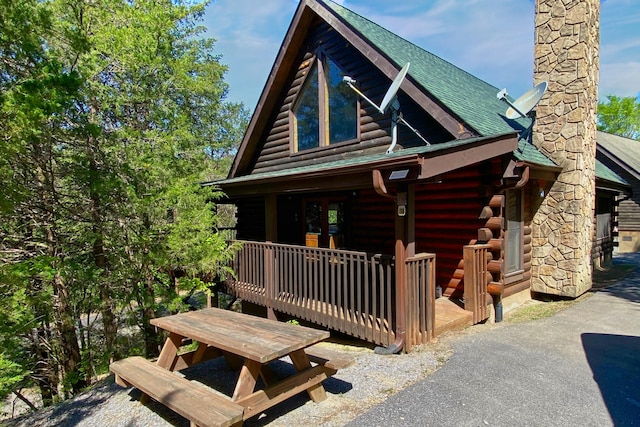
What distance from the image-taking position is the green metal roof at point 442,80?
21.2ft

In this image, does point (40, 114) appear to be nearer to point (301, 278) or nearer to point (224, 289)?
point (301, 278)

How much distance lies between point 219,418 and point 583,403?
3350 mm

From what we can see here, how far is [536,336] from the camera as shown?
545cm

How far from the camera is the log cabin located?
4.96 m

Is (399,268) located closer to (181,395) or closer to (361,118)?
(181,395)

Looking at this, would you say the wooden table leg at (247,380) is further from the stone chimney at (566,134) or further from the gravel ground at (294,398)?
the stone chimney at (566,134)

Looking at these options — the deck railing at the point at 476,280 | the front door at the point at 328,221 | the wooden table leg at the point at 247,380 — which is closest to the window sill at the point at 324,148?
the front door at the point at 328,221

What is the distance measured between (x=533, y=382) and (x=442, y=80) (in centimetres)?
614

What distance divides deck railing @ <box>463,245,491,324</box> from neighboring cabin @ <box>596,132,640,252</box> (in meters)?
13.5

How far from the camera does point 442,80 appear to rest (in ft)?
26.3

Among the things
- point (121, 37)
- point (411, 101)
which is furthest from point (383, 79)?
point (121, 37)

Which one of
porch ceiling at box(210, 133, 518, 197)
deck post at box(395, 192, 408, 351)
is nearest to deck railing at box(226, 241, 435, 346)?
deck post at box(395, 192, 408, 351)

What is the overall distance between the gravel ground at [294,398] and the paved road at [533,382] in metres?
0.20

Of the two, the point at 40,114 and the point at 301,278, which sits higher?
the point at 40,114
